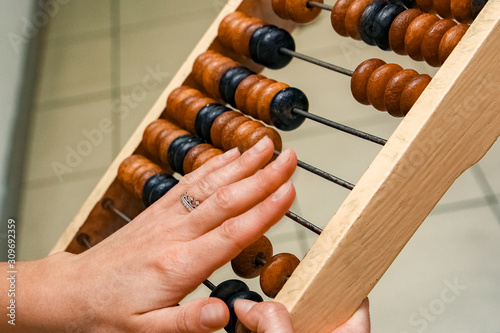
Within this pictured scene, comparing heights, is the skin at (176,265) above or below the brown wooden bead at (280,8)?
below

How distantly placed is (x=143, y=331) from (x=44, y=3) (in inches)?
82.7

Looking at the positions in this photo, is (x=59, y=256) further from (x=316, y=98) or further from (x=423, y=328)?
(x=316, y=98)

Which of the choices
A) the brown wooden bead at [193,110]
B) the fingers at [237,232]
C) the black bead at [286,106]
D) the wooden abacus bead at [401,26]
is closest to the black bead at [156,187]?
the brown wooden bead at [193,110]

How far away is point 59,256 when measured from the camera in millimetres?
777

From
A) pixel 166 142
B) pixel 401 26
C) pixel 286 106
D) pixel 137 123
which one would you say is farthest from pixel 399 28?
pixel 137 123

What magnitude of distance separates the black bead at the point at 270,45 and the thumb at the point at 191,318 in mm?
519

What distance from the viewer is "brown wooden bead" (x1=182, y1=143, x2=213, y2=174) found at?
935mm

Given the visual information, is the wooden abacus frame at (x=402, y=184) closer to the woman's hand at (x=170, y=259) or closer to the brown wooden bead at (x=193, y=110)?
the woman's hand at (x=170, y=259)

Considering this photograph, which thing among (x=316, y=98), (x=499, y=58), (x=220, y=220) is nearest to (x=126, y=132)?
(x=316, y=98)

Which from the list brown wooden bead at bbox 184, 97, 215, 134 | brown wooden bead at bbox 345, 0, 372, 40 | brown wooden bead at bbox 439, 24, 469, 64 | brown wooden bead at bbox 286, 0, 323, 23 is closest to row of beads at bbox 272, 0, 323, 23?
brown wooden bead at bbox 286, 0, 323, 23

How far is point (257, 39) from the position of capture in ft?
3.22

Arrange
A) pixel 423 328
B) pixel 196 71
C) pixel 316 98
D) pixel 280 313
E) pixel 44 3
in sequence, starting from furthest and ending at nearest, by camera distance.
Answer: pixel 44 3
pixel 316 98
pixel 423 328
pixel 196 71
pixel 280 313

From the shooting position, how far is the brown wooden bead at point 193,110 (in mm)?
993

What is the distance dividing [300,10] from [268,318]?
0.60 meters
